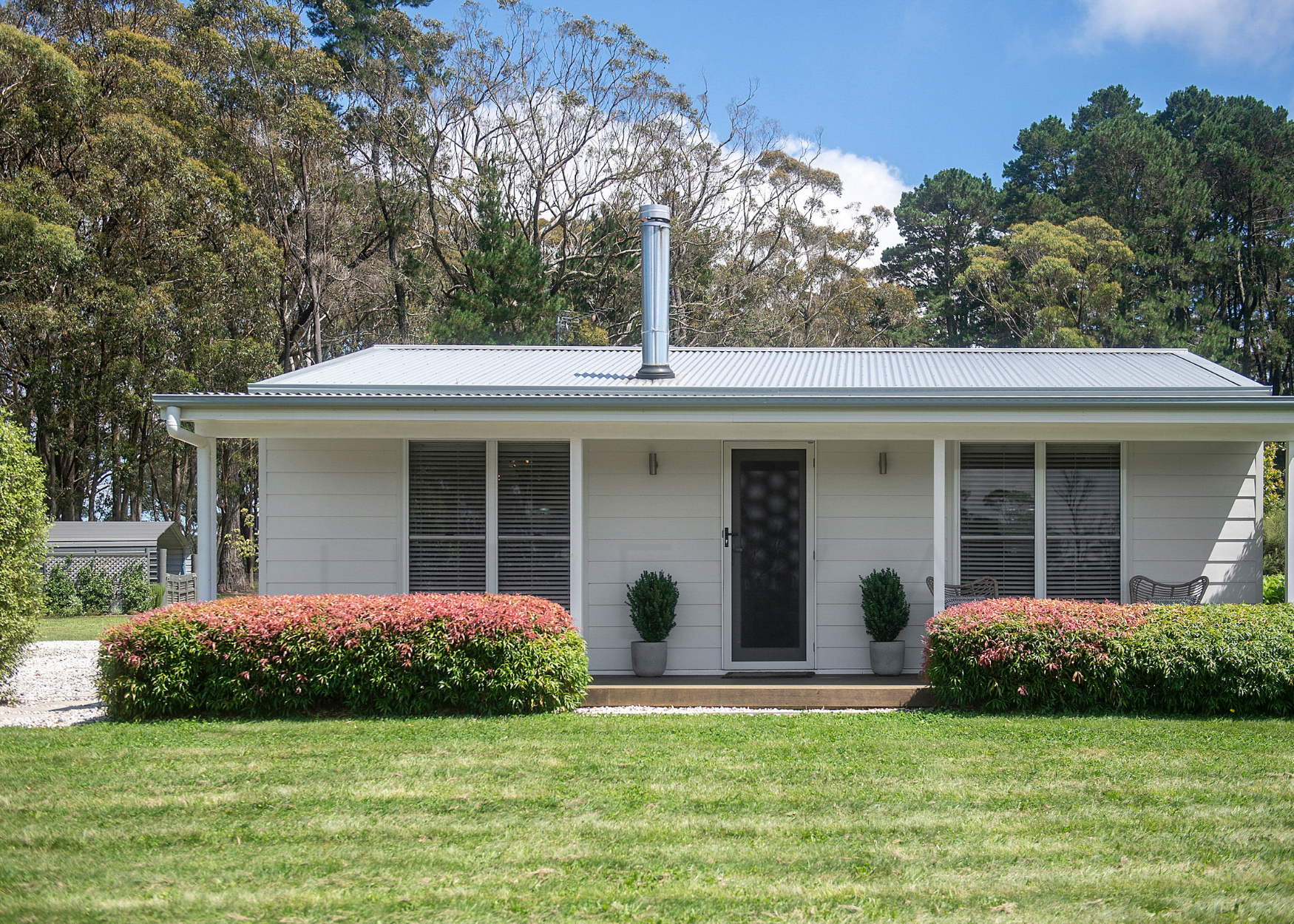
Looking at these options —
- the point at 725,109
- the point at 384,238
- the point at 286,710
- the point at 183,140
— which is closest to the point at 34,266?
the point at 183,140

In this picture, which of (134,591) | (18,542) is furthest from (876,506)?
(134,591)

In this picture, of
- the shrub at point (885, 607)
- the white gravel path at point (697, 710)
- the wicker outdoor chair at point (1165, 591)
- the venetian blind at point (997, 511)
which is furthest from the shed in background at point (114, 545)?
the wicker outdoor chair at point (1165, 591)

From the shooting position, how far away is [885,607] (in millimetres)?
8836

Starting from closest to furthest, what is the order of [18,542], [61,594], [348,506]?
[18,542] < [348,506] < [61,594]

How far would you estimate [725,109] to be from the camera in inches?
1143

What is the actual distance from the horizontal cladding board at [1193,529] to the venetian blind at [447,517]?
18.9ft

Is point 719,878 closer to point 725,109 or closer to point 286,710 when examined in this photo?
point 286,710

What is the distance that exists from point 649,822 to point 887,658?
4.58 metres

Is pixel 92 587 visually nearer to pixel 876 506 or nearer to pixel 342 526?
pixel 342 526

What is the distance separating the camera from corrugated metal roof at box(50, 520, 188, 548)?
62.0 ft

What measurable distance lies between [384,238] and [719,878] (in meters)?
23.4

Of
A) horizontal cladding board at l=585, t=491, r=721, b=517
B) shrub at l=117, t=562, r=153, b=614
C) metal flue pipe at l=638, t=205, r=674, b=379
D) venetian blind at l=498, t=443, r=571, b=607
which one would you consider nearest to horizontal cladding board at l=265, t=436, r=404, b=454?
venetian blind at l=498, t=443, r=571, b=607

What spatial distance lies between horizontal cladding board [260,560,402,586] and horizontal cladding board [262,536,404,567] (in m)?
0.04

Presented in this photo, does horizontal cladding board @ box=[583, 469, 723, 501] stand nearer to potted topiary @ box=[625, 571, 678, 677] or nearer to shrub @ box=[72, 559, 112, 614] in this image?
potted topiary @ box=[625, 571, 678, 677]
